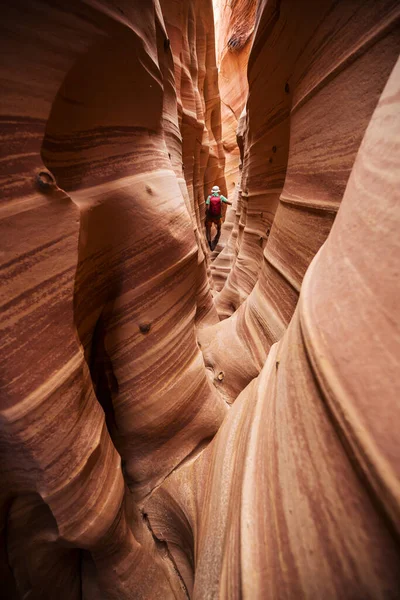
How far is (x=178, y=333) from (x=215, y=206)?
364 cm

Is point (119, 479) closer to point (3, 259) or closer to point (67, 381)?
point (67, 381)

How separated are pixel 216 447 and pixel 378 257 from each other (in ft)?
2.45

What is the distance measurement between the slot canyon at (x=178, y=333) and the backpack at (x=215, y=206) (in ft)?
9.05

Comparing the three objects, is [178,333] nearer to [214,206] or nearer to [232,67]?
[214,206]

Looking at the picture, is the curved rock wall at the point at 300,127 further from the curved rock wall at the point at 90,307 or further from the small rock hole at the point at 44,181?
the small rock hole at the point at 44,181

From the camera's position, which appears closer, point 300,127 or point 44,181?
point 44,181

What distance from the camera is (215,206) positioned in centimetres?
436

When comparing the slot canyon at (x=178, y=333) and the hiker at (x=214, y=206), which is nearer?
the slot canyon at (x=178, y=333)

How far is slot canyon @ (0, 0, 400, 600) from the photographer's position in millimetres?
382

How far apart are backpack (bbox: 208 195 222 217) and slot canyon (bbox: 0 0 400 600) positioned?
2.76 m

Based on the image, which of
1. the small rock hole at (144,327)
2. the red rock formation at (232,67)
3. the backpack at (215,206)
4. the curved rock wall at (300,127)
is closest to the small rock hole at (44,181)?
the small rock hole at (144,327)

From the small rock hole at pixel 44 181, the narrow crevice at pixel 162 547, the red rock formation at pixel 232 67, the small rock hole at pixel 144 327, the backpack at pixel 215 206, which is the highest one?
the red rock formation at pixel 232 67

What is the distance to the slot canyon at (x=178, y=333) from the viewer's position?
0.38m

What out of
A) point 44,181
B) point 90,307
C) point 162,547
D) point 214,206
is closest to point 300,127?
point 44,181
